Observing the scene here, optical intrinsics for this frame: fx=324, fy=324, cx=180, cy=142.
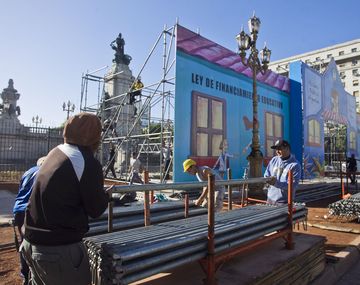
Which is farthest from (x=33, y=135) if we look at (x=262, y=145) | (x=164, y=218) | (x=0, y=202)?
(x=164, y=218)

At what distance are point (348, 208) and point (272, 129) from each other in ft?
29.3

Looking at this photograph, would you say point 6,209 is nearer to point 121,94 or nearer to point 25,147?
point 121,94

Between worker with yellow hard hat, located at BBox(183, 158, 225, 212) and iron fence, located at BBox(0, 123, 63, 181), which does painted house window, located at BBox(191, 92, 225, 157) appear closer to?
worker with yellow hard hat, located at BBox(183, 158, 225, 212)

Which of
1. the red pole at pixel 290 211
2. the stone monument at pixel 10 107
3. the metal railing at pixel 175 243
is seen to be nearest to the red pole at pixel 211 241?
the metal railing at pixel 175 243

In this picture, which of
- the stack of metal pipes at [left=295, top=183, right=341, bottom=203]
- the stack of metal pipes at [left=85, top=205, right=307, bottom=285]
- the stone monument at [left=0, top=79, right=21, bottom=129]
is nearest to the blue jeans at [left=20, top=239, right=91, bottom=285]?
the stack of metal pipes at [left=85, top=205, right=307, bottom=285]

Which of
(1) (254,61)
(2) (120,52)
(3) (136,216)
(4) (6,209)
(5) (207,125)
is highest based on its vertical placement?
(2) (120,52)

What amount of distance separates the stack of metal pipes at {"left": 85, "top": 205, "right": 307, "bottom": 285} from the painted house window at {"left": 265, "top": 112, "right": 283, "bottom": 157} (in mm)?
12838

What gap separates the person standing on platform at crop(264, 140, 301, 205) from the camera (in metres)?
4.53

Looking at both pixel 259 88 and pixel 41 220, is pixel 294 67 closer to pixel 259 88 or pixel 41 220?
pixel 259 88

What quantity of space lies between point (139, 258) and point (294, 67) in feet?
60.1

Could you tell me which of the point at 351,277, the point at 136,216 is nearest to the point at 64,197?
the point at 136,216

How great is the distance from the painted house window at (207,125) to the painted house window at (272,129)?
405 cm

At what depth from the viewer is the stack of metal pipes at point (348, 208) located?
7.78 metres

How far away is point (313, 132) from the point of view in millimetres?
18844
